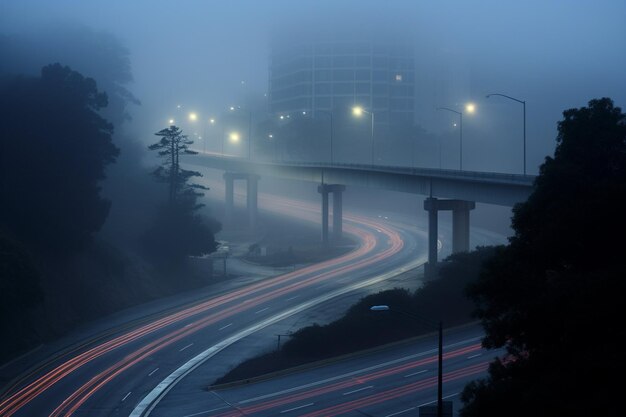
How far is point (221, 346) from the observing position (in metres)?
44.3

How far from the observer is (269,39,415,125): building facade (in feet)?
542

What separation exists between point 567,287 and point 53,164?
1923 inches

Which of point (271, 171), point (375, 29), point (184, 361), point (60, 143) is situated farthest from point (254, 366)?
point (375, 29)

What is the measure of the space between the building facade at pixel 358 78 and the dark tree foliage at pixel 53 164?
100332 millimetres

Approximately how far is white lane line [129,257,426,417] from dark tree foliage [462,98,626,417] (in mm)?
17509

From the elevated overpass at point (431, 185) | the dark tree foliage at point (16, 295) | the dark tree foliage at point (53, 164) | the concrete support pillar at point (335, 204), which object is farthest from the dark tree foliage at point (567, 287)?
the concrete support pillar at point (335, 204)

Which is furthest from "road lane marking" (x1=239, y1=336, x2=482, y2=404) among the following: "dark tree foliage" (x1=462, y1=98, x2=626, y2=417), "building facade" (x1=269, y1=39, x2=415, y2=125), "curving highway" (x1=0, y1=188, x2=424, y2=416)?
"building facade" (x1=269, y1=39, x2=415, y2=125)

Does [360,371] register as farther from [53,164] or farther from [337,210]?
[337,210]

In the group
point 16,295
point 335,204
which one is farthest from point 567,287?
point 335,204

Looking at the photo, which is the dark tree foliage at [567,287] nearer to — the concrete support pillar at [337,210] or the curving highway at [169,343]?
the curving highway at [169,343]

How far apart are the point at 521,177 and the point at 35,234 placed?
3400 centimetres

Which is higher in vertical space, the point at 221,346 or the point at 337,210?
the point at 337,210

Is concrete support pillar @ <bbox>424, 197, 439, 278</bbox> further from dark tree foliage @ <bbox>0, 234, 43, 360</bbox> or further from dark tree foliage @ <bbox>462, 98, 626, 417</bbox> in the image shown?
dark tree foliage @ <bbox>462, 98, 626, 417</bbox>

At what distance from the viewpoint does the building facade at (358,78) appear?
165125mm
